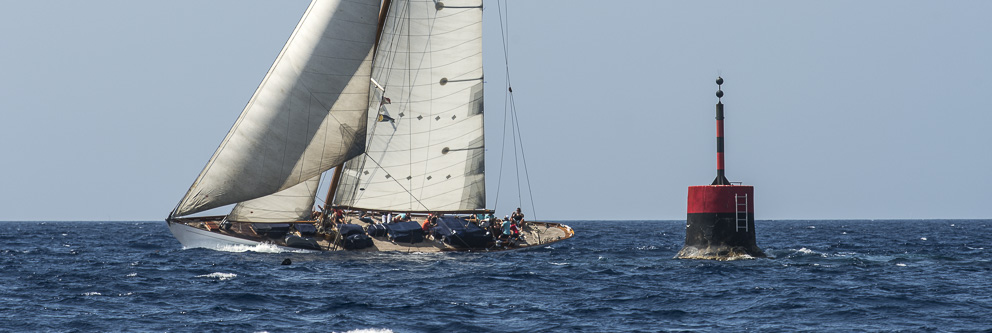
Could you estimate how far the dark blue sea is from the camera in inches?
878

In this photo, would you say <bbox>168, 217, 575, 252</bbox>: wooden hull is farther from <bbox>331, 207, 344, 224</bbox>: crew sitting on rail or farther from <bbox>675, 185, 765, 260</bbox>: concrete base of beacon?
<bbox>675, 185, 765, 260</bbox>: concrete base of beacon

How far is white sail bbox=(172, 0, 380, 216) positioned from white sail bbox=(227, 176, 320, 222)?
3.11 feet

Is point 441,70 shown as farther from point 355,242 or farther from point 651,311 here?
point 651,311

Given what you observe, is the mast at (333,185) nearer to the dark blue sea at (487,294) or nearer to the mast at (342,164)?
the mast at (342,164)

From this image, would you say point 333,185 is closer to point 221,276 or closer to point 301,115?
point 301,115

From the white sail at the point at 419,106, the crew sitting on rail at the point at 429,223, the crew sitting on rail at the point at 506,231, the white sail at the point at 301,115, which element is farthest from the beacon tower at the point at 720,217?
the white sail at the point at 301,115

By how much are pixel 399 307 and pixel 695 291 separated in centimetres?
811

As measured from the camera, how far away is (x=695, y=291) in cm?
2795

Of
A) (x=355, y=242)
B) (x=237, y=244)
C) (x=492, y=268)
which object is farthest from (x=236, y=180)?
(x=492, y=268)

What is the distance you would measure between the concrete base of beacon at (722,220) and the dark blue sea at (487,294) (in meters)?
0.55

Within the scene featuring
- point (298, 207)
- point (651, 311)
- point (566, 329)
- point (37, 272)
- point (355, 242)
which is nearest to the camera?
point (566, 329)

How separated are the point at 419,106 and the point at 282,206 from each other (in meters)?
7.15

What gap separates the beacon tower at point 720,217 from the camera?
3409 cm

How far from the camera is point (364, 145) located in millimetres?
44531
